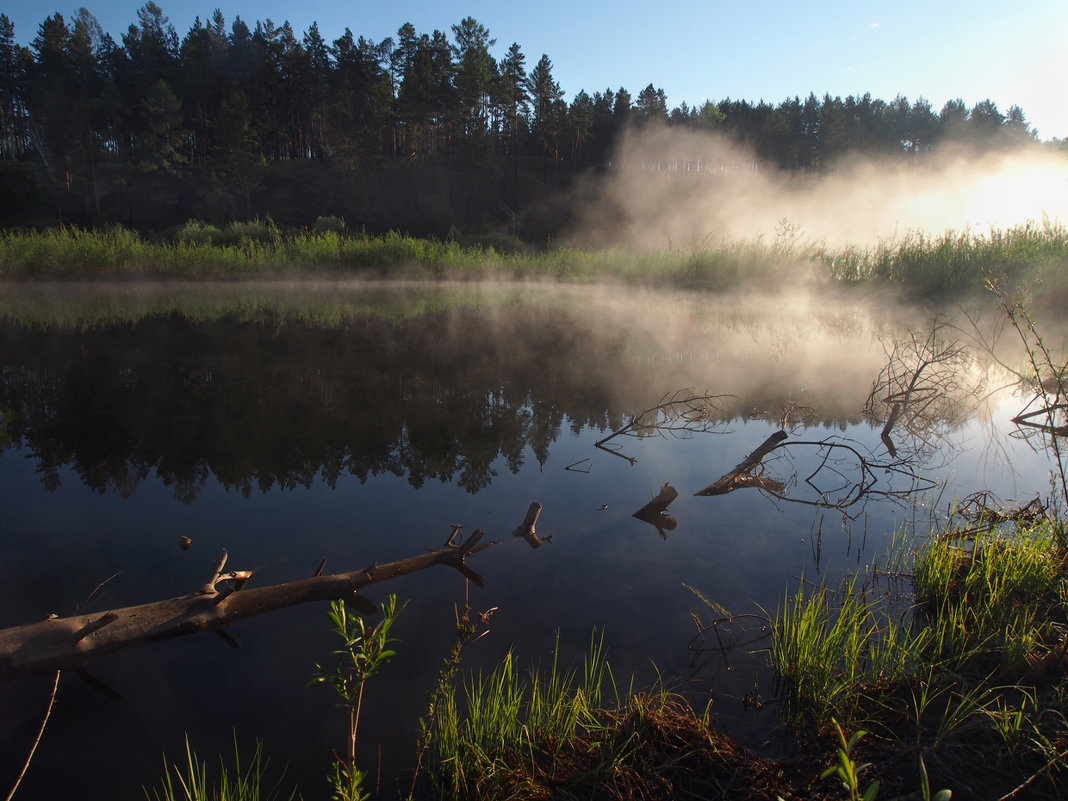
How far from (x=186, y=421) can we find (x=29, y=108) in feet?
137

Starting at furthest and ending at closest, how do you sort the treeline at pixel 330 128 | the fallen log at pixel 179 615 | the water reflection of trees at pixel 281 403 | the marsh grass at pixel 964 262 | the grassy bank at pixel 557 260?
the treeline at pixel 330 128 < the grassy bank at pixel 557 260 < the marsh grass at pixel 964 262 < the water reflection of trees at pixel 281 403 < the fallen log at pixel 179 615

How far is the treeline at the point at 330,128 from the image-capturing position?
31.2 meters

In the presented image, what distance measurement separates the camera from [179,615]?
1.99m

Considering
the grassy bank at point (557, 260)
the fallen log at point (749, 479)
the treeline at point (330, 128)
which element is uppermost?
the treeline at point (330, 128)

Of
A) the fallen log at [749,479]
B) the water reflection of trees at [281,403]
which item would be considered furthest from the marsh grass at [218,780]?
the fallen log at [749,479]

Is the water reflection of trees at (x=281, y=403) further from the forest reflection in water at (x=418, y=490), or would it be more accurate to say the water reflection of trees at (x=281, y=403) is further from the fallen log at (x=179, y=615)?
the fallen log at (x=179, y=615)

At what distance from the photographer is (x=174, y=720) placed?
5.49 ft

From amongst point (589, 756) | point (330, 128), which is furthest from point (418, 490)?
point (330, 128)

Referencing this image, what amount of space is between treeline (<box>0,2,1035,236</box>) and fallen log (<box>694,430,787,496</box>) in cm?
2879

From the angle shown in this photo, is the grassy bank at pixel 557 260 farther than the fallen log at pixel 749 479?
Yes

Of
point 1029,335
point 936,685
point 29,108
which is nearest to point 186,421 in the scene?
point 936,685

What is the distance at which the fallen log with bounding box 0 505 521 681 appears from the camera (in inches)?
69.9

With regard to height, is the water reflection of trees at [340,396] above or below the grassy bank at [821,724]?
below

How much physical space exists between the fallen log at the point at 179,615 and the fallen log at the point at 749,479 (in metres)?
1.43
